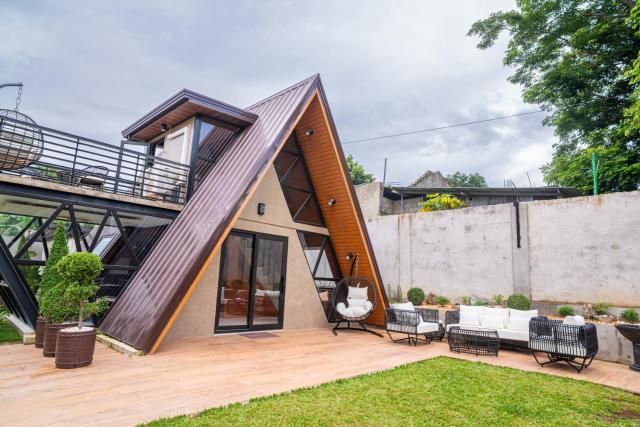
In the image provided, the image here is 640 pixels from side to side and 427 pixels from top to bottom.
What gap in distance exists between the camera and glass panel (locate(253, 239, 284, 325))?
7.41 meters

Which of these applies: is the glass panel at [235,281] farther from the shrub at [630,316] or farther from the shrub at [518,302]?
the shrub at [630,316]

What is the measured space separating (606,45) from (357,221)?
12697mm

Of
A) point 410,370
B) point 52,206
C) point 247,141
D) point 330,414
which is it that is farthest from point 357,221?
point 52,206

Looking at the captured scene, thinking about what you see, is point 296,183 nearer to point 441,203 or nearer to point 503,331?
point 503,331

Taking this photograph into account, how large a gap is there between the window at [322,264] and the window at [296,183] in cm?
45

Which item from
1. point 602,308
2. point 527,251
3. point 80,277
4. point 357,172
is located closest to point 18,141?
point 80,277

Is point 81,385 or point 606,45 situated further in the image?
point 606,45

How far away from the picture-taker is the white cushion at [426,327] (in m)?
6.89

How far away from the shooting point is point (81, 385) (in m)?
3.50

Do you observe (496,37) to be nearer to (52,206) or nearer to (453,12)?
(453,12)

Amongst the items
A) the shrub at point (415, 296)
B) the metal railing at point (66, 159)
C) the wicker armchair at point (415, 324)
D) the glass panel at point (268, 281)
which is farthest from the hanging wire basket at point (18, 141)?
the shrub at point (415, 296)

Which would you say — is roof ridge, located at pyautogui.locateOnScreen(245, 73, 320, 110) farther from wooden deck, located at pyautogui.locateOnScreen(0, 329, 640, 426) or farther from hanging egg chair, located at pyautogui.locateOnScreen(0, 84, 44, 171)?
wooden deck, located at pyautogui.locateOnScreen(0, 329, 640, 426)

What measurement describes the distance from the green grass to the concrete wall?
3.72 metres

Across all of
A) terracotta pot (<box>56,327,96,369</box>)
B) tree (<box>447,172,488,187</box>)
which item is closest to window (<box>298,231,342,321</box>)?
terracotta pot (<box>56,327,96,369</box>)
